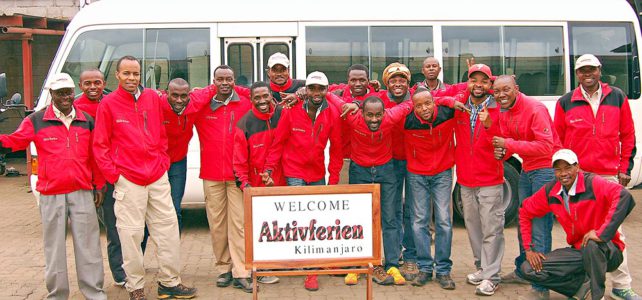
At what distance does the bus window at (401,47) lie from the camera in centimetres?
874

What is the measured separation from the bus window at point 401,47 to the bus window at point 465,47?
0.23 meters

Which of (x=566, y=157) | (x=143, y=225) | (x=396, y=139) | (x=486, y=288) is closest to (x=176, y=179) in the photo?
(x=143, y=225)

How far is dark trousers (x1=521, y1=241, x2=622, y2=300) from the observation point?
5383mm

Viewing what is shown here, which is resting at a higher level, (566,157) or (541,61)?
(541,61)

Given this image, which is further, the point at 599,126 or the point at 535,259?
the point at 599,126

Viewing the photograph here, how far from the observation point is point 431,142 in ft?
20.3

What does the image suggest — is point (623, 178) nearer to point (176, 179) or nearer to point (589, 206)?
point (589, 206)

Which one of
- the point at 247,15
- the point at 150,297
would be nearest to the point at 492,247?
the point at 150,297

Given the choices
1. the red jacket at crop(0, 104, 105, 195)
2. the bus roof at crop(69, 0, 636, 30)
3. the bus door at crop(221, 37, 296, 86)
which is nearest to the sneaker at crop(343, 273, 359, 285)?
the red jacket at crop(0, 104, 105, 195)

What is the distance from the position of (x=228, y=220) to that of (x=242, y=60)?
285cm

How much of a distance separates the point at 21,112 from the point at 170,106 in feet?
39.5

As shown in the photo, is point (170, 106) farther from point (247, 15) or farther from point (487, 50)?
point (487, 50)

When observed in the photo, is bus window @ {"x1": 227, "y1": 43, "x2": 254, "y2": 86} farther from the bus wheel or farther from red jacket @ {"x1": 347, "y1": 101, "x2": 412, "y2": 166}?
the bus wheel

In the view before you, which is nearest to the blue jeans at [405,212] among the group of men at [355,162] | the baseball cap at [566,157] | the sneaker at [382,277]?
the group of men at [355,162]
